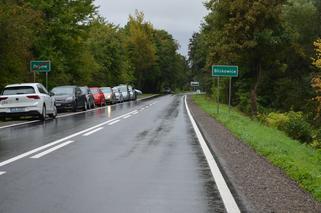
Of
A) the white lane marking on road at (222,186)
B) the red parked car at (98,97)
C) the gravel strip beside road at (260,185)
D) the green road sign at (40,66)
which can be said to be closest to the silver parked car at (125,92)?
the red parked car at (98,97)

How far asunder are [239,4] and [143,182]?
3427 centimetres

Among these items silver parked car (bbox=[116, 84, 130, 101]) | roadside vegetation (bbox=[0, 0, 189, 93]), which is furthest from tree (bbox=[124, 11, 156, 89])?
silver parked car (bbox=[116, 84, 130, 101])

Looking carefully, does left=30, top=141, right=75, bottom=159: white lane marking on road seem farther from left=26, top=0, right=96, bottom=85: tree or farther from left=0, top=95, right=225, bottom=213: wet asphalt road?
left=26, top=0, right=96, bottom=85: tree

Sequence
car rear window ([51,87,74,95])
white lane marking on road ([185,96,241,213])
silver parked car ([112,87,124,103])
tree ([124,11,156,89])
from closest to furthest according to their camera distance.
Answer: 1. white lane marking on road ([185,96,241,213])
2. car rear window ([51,87,74,95])
3. silver parked car ([112,87,124,103])
4. tree ([124,11,156,89])

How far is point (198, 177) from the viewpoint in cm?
906

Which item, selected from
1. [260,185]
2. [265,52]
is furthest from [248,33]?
[260,185]

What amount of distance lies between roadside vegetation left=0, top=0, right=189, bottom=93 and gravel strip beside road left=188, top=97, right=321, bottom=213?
1976 cm

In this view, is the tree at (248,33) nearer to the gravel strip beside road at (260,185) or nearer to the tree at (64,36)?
the tree at (64,36)

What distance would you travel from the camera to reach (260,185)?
8156 mm

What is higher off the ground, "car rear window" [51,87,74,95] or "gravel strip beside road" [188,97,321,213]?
"car rear window" [51,87,74,95]

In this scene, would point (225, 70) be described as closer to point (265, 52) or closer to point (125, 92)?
point (265, 52)

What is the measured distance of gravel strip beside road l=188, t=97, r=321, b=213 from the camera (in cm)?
679

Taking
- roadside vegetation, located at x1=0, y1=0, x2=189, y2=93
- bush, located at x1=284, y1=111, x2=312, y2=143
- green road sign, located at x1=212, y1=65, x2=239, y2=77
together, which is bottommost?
bush, located at x1=284, y1=111, x2=312, y2=143

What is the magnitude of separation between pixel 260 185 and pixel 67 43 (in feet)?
131
